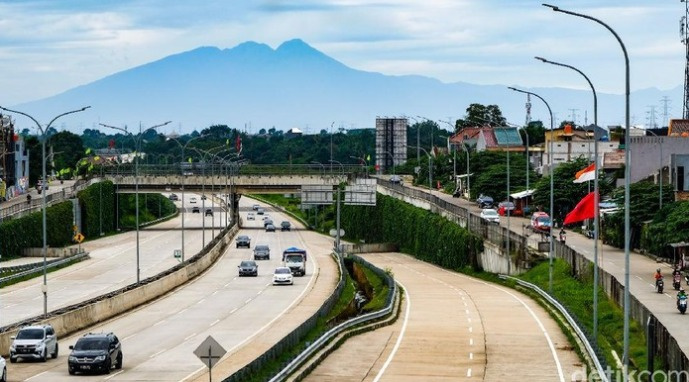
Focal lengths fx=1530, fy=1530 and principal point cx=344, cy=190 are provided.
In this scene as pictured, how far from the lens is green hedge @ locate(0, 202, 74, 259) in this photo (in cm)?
11662

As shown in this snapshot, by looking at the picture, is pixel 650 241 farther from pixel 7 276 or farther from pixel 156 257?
pixel 156 257

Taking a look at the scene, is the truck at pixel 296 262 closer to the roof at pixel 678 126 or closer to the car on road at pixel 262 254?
the car on road at pixel 262 254

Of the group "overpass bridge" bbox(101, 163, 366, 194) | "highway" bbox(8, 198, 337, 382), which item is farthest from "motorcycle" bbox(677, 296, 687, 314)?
"overpass bridge" bbox(101, 163, 366, 194)

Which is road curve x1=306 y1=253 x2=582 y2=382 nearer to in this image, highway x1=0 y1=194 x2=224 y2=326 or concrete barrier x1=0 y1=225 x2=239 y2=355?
concrete barrier x1=0 y1=225 x2=239 y2=355

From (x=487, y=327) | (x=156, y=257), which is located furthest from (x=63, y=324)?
(x=156, y=257)

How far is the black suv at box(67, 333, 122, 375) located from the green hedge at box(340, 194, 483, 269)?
53.2 metres

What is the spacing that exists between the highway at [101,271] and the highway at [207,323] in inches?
186

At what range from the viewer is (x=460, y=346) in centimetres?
5288

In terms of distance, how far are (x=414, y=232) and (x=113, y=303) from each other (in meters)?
56.3

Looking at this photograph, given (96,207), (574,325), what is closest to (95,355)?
(574,325)

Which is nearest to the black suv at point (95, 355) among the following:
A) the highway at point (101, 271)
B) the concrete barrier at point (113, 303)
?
the concrete barrier at point (113, 303)

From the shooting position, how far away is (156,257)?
123 m

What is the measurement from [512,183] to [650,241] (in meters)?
55.6

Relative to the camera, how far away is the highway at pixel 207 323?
48.8m
